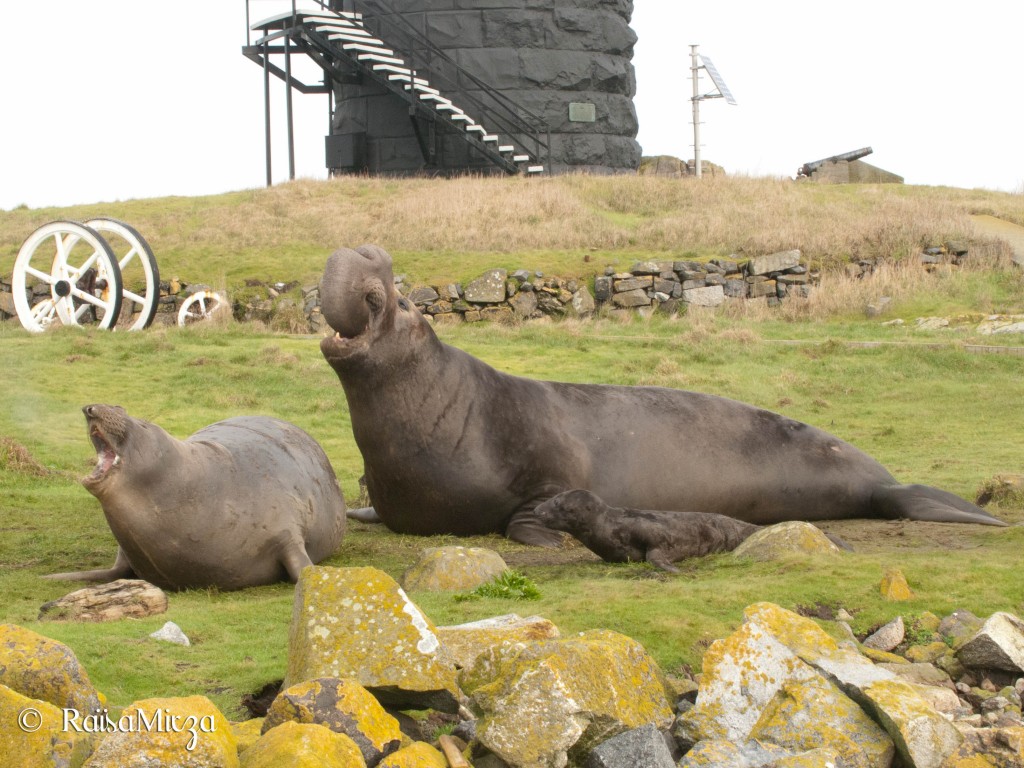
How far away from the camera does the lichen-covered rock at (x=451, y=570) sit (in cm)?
772

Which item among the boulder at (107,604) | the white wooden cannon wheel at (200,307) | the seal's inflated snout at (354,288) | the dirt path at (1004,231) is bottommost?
the boulder at (107,604)

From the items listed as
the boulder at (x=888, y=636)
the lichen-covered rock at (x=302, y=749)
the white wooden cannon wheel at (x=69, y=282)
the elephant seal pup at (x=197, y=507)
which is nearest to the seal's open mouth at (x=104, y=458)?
the elephant seal pup at (x=197, y=507)

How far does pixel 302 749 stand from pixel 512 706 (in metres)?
0.91

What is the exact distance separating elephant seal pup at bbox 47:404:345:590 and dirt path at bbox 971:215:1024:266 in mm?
23058

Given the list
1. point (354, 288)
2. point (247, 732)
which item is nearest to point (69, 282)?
point (354, 288)

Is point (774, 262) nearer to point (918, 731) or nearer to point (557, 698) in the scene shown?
point (918, 731)

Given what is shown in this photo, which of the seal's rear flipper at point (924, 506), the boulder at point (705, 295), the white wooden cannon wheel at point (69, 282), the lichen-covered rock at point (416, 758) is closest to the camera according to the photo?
the lichen-covered rock at point (416, 758)

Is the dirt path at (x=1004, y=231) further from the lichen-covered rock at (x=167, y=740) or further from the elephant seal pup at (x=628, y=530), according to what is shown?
the lichen-covered rock at (x=167, y=740)

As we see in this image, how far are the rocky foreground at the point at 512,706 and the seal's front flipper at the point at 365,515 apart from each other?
4894mm

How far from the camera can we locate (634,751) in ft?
15.8

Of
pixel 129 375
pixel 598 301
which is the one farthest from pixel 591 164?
pixel 129 375

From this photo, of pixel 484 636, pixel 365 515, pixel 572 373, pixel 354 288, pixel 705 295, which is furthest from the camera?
pixel 705 295

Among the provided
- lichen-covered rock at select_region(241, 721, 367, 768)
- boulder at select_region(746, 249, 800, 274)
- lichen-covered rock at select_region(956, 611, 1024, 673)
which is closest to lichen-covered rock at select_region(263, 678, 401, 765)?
lichen-covered rock at select_region(241, 721, 367, 768)

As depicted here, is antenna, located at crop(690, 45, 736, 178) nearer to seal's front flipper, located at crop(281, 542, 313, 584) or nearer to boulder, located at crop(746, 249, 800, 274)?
boulder, located at crop(746, 249, 800, 274)
